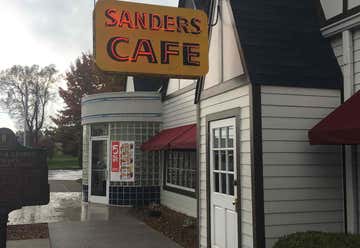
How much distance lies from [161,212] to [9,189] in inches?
311

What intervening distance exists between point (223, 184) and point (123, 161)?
7900 millimetres

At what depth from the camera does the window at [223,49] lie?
5.89 m

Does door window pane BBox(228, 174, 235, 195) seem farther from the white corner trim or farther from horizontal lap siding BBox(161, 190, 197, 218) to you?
horizontal lap siding BBox(161, 190, 197, 218)

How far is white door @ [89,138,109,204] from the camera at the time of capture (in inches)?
562

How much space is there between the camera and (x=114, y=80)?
31.4 m

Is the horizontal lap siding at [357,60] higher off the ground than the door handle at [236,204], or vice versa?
the horizontal lap siding at [357,60]

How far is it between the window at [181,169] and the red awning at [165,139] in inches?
23.9

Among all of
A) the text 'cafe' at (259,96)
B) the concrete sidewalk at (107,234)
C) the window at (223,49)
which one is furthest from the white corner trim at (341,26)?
the concrete sidewalk at (107,234)

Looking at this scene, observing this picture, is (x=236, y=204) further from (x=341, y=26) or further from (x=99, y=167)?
(x=99, y=167)

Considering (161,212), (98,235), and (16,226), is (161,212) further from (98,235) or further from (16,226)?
(16,226)

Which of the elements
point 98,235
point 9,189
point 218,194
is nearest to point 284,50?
point 218,194

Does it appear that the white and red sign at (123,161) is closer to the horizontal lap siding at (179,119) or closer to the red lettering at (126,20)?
the horizontal lap siding at (179,119)

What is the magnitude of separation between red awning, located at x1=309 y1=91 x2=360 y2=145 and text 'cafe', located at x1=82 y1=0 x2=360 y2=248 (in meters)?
0.02

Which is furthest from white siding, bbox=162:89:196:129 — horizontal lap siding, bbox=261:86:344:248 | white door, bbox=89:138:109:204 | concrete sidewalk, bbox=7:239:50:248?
horizontal lap siding, bbox=261:86:344:248
